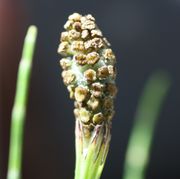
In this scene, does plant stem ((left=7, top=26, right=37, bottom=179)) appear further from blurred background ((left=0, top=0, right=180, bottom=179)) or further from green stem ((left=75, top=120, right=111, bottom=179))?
blurred background ((left=0, top=0, right=180, bottom=179))

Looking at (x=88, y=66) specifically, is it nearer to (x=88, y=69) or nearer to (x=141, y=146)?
(x=88, y=69)

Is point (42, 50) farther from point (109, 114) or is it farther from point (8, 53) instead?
point (109, 114)

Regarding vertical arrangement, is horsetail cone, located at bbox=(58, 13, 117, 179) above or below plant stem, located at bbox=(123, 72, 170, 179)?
above

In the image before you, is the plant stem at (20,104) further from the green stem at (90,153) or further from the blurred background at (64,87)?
the blurred background at (64,87)

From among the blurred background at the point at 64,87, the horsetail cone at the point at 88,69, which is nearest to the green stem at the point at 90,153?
the horsetail cone at the point at 88,69

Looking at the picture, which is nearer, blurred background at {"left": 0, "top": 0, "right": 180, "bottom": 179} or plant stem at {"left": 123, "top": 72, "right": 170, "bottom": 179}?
plant stem at {"left": 123, "top": 72, "right": 170, "bottom": 179}

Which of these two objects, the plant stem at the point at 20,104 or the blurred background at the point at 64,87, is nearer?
the plant stem at the point at 20,104

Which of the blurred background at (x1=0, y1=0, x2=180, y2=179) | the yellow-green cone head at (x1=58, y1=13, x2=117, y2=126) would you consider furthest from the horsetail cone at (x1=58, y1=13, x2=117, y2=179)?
the blurred background at (x1=0, y1=0, x2=180, y2=179)
